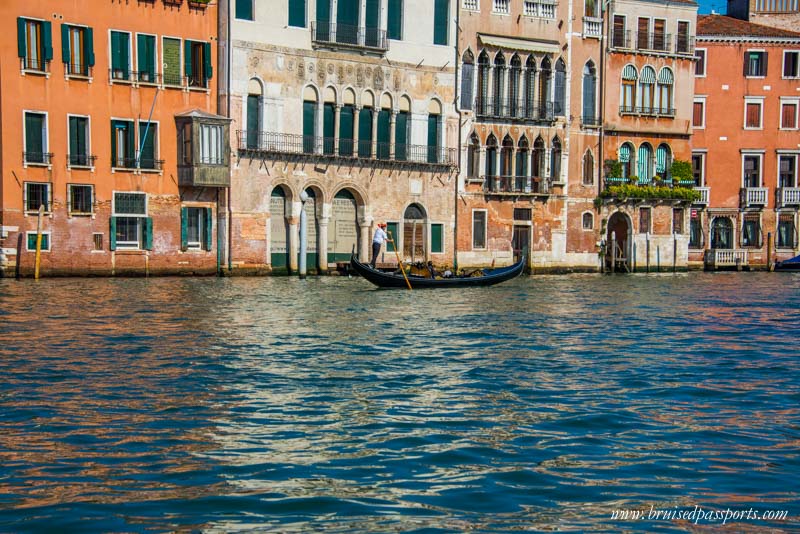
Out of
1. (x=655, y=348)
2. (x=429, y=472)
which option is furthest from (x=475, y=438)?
(x=655, y=348)

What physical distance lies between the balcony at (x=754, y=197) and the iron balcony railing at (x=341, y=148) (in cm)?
1282

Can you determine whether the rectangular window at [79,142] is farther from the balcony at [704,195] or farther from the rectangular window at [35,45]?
the balcony at [704,195]

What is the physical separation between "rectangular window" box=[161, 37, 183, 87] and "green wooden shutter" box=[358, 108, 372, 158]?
19.1 feet

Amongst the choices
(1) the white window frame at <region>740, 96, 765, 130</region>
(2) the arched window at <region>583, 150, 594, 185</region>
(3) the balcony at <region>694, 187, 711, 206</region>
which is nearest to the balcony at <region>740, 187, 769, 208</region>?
(3) the balcony at <region>694, 187, 711, 206</region>

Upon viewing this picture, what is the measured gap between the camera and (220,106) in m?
29.8

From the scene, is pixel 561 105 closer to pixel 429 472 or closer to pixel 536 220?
pixel 536 220

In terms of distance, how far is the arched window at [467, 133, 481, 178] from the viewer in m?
35.0

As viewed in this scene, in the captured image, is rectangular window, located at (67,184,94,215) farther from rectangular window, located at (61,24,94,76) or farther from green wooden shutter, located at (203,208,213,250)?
green wooden shutter, located at (203,208,213,250)

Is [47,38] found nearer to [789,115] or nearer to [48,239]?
[48,239]

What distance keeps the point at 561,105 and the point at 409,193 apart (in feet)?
20.8

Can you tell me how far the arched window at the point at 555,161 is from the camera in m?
36.6

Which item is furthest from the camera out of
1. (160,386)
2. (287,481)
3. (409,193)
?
(409,193)

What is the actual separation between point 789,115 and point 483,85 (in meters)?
13.7

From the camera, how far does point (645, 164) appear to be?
127ft
